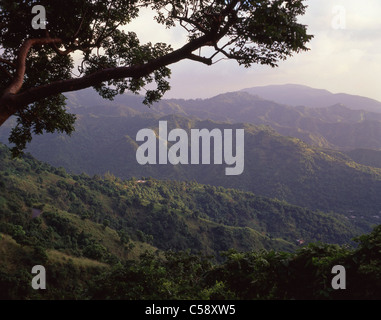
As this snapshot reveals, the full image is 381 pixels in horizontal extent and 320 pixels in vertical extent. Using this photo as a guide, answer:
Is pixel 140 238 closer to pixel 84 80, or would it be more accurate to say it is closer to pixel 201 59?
pixel 84 80

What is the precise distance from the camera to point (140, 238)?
64312 millimetres

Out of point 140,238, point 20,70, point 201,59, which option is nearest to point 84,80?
point 20,70

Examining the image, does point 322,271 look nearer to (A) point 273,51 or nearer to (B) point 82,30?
(A) point 273,51

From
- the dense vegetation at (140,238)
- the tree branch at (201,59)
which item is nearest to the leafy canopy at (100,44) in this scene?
the tree branch at (201,59)

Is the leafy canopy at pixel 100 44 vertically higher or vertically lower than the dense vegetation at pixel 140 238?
higher

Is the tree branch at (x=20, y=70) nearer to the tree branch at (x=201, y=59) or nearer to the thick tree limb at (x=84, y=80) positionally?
the thick tree limb at (x=84, y=80)

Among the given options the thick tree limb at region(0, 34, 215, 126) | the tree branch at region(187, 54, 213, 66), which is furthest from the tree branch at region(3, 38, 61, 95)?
the tree branch at region(187, 54, 213, 66)

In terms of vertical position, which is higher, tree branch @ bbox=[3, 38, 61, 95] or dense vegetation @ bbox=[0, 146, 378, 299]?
tree branch @ bbox=[3, 38, 61, 95]

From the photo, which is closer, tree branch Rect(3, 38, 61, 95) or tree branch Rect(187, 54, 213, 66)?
tree branch Rect(3, 38, 61, 95)

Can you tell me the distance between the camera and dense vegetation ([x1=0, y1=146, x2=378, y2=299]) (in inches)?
282

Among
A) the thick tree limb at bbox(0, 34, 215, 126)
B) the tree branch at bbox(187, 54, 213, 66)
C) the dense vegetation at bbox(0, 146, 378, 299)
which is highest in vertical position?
the tree branch at bbox(187, 54, 213, 66)

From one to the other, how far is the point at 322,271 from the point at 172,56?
646 centimetres

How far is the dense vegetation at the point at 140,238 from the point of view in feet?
23.5

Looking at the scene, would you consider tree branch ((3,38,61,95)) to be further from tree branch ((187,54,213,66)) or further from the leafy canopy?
tree branch ((187,54,213,66))
